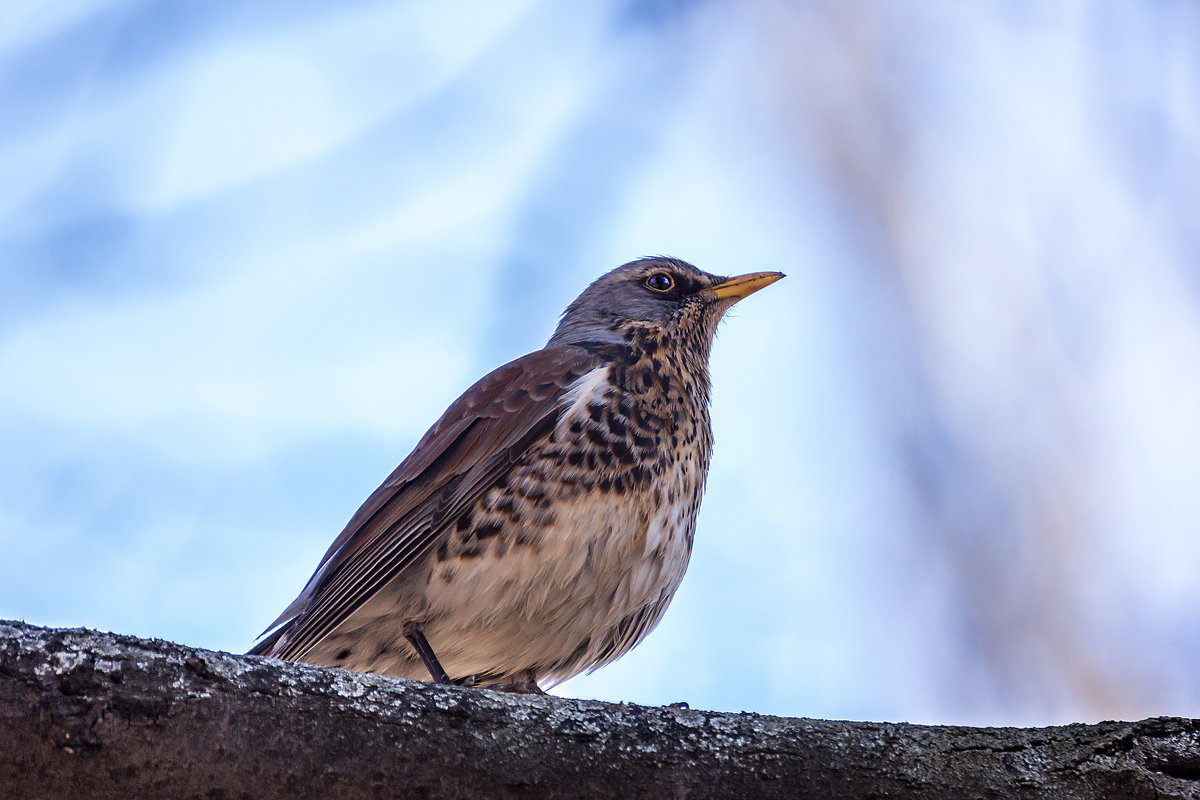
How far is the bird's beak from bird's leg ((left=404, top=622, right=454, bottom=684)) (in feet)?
6.57

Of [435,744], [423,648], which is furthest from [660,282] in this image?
[435,744]

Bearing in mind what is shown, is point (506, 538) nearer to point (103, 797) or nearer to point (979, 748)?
point (979, 748)

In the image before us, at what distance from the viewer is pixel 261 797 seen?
177 centimetres

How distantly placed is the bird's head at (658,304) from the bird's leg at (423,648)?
1427 millimetres

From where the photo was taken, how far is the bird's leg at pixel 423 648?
3.83 meters

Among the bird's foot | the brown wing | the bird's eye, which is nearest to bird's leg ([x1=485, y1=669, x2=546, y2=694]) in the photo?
the bird's foot

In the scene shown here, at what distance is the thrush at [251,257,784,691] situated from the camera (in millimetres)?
3812

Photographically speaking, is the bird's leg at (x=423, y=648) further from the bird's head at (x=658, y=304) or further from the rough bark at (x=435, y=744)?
the rough bark at (x=435, y=744)

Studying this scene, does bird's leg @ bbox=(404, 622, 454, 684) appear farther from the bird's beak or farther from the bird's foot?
the bird's beak

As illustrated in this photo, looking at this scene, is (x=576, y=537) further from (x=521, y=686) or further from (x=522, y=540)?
(x=521, y=686)

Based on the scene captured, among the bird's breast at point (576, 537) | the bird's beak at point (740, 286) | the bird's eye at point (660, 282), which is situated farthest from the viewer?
the bird's eye at point (660, 282)

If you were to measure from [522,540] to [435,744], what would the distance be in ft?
6.15

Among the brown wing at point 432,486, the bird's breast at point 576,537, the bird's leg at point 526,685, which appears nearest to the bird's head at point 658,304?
the brown wing at point 432,486

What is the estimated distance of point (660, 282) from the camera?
208 inches
